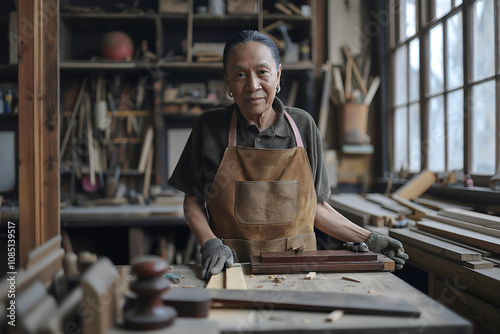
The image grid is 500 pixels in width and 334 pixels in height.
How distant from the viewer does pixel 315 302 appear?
3.45 feet

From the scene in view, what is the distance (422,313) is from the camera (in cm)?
103

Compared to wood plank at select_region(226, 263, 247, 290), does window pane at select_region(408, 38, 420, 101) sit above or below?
above

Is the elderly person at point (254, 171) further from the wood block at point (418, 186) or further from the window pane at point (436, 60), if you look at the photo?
the window pane at point (436, 60)

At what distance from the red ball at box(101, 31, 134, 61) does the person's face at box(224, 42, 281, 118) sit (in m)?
2.88

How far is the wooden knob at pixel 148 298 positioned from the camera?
2.76ft

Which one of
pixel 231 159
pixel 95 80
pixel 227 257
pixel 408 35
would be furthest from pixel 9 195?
pixel 408 35

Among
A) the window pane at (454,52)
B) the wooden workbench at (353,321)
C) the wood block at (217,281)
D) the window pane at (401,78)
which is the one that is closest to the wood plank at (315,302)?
the wooden workbench at (353,321)

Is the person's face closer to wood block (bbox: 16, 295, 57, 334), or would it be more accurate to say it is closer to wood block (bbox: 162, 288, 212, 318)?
wood block (bbox: 162, 288, 212, 318)

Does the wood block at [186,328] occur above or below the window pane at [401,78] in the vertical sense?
below

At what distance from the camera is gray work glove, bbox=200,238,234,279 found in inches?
55.7

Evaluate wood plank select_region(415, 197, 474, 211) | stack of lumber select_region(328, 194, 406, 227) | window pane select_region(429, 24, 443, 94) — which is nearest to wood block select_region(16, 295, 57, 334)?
stack of lumber select_region(328, 194, 406, 227)

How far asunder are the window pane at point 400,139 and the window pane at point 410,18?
0.76m

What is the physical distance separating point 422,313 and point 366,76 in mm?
3997

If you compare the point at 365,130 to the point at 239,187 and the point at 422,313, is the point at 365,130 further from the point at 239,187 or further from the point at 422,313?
the point at 422,313
